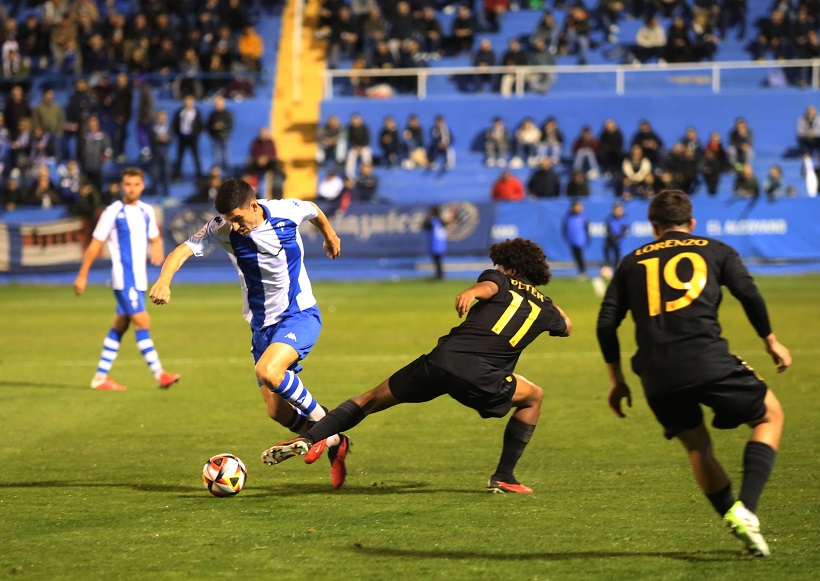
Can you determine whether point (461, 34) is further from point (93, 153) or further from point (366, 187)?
point (93, 153)

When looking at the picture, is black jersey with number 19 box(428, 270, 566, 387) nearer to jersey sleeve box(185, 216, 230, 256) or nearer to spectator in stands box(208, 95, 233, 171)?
jersey sleeve box(185, 216, 230, 256)

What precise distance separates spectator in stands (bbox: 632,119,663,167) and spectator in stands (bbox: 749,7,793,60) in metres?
6.34

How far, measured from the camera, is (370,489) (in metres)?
7.96

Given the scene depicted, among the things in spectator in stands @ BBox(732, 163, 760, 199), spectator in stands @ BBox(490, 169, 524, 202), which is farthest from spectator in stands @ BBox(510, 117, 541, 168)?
spectator in stands @ BBox(732, 163, 760, 199)

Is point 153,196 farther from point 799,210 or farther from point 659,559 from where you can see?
point 659,559

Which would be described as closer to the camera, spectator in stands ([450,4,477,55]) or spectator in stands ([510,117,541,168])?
spectator in stands ([510,117,541,168])

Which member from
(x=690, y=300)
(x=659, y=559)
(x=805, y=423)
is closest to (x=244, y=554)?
(x=659, y=559)

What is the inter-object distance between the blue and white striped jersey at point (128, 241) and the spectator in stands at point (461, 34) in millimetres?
24857

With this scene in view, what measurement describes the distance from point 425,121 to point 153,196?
27.0ft

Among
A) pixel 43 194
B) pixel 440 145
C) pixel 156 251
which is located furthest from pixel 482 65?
pixel 156 251

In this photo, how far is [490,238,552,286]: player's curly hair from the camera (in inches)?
300

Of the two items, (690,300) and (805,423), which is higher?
(690,300)

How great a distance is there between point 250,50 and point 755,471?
32.5 meters

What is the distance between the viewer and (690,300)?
607 cm
